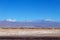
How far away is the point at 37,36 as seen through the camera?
5.45 ft

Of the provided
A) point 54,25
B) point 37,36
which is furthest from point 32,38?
point 54,25

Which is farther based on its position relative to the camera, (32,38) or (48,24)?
(48,24)

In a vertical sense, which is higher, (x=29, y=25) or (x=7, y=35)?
(x=29, y=25)

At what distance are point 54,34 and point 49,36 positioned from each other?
64mm

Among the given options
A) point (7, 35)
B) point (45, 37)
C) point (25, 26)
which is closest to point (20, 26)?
point (25, 26)

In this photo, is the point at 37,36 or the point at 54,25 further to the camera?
the point at 54,25

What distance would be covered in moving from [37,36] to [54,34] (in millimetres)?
200

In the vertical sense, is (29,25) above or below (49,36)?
above

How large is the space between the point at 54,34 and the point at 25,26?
365mm

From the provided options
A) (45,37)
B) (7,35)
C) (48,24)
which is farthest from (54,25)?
(7,35)

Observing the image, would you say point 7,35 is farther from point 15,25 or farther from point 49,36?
point 49,36

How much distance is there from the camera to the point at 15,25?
1765 mm

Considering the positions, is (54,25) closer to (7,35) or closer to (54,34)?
(54,34)

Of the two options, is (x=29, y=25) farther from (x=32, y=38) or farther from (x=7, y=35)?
(x=7, y=35)
